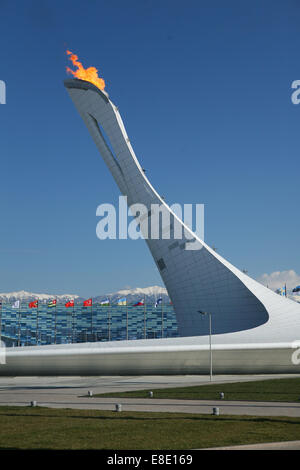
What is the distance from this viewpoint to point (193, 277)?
35844mm

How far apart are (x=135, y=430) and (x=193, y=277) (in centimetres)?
2443

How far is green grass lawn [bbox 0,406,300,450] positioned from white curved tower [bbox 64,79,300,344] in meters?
15.9

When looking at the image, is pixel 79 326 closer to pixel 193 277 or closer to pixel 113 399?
pixel 193 277

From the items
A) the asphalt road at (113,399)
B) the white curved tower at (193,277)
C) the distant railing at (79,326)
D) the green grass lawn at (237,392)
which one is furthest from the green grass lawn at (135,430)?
the distant railing at (79,326)

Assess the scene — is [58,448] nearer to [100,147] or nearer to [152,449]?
[152,449]

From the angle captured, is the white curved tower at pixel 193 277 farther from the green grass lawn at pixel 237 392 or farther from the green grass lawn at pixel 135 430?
the green grass lawn at pixel 135 430

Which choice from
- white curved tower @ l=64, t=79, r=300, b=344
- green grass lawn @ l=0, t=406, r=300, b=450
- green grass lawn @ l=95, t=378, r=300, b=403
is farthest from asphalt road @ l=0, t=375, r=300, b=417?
white curved tower @ l=64, t=79, r=300, b=344

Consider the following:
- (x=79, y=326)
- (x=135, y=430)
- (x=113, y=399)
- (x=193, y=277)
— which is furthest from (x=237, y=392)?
(x=79, y=326)

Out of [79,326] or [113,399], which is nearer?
[113,399]

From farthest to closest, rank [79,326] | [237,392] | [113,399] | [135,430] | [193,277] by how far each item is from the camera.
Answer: [79,326] → [193,277] → [237,392] → [113,399] → [135,430]

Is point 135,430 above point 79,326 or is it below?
above

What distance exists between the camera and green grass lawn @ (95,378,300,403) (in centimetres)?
1877

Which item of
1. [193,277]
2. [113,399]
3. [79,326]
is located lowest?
[79,326]

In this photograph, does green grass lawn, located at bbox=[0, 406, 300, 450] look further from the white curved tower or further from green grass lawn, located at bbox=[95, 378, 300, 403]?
the white curved tower
